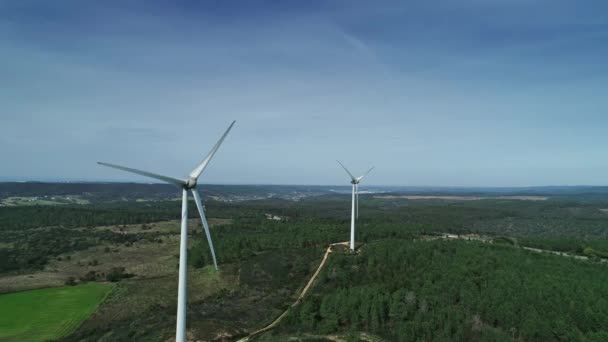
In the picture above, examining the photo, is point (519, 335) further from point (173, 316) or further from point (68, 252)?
point (68, 252)

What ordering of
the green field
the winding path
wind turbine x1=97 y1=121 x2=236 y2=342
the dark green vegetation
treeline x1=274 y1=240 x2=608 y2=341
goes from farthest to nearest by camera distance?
the green field
the winding path
the dark green vegetation
treeline x1=274 y1=240 x2=608 y2=341
wind turbine x1=97 y1=121 x2=236 y2=342

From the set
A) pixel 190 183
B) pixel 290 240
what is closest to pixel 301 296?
pixel 290 240

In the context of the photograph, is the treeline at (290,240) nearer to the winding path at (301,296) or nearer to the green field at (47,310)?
the winding path at (301,296)

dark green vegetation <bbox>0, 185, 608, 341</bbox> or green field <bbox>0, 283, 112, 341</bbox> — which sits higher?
dark green vegetation <bbox>0, 185, 608, 341</bbox>

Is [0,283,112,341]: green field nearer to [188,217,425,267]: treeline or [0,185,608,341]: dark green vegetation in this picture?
[0,185,608,341]: dark green vegetation

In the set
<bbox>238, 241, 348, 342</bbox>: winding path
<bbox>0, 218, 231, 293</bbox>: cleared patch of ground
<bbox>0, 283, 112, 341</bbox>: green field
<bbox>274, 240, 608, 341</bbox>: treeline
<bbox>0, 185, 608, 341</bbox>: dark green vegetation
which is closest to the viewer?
<bbox>274, 240, 608, 341</bbox>: treeline

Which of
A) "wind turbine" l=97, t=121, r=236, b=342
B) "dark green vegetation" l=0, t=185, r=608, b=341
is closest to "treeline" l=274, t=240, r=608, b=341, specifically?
"dark green vegetation" l=0, t=185, r=608, b=341

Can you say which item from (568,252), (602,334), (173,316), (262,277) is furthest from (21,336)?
(568,252)

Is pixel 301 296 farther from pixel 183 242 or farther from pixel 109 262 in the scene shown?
pixel 109 262
